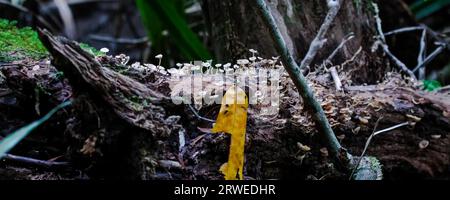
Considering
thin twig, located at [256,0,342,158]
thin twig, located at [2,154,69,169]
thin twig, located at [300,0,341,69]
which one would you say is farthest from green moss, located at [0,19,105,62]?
thin twig, located at [300,0,341,69]

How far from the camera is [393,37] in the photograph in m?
2.22

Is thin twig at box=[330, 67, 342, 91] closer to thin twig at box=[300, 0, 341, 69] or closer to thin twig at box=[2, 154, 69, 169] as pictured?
thin twig at box=[300, 0, 341, 69]

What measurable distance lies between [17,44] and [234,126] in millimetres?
758

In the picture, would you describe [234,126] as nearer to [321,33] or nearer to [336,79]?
[336,79]

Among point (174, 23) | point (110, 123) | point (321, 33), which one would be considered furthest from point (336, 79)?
Answer: point (174, 23)

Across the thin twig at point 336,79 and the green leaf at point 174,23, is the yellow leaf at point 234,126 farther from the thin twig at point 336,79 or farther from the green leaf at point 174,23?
the green leaf at point 174,23

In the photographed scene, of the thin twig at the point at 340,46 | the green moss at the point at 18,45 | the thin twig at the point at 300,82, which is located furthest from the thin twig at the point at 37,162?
the thin twig at the point at 340,46

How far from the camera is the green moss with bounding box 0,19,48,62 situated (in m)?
1.30

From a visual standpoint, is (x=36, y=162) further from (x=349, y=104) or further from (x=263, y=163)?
(x=349, y=104)

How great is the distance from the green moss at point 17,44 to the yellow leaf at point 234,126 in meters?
0.57

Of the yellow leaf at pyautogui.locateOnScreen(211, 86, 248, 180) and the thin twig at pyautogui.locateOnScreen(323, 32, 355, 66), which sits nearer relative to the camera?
the yellow leaf at pyautogui.locateOnScreen(211, 86, 248, 180)

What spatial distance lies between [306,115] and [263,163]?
0.17 meters

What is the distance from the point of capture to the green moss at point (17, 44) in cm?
130

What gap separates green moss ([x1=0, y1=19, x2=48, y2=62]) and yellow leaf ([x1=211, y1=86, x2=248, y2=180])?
1.86ft
